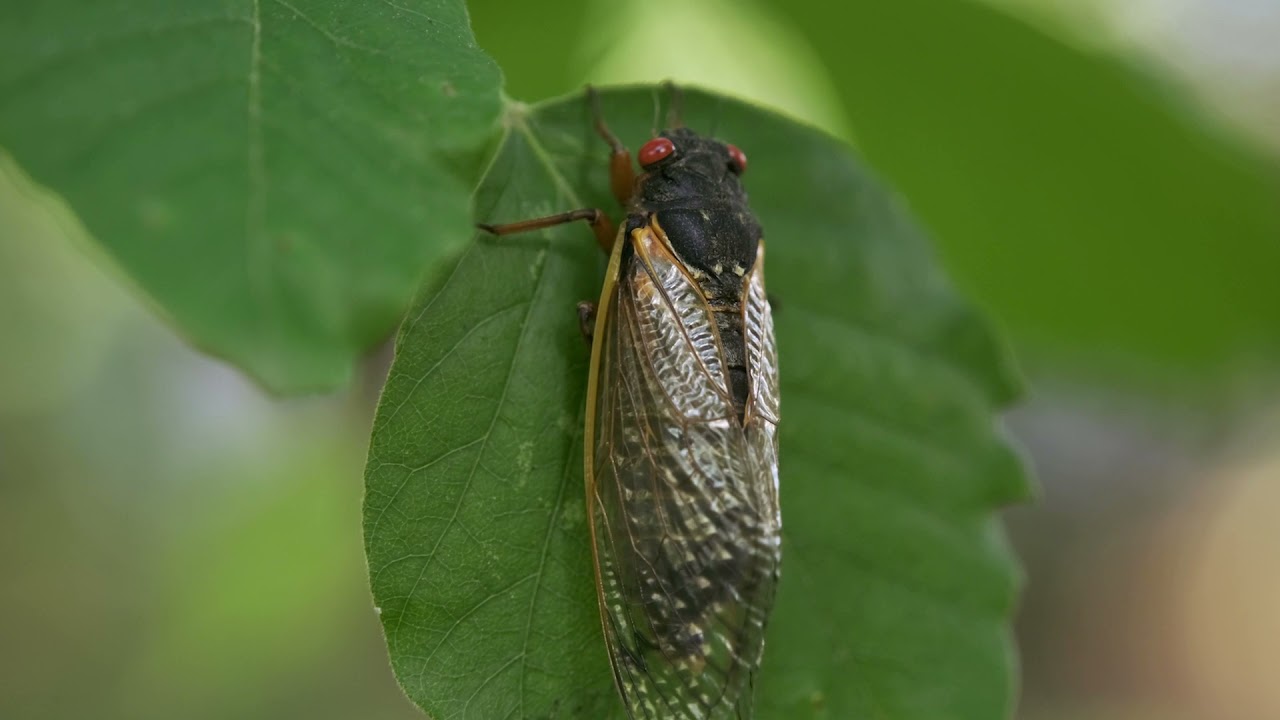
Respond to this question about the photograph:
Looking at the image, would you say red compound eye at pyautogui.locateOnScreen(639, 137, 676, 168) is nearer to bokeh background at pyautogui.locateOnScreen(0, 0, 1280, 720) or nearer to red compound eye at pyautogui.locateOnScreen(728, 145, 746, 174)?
red compound eye at pyautogui.locateOnScreen(728, 145, 746, 174)

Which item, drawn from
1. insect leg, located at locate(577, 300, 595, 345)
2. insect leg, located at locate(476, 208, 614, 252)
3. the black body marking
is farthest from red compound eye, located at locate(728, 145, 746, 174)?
insect leg, located at locate(577, 300, 595, 345)

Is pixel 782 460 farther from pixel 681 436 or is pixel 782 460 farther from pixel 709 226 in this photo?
pixel 709 226

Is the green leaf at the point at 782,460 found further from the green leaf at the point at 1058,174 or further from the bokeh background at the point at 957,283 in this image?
Result: the green leaf at the point at 1058,174

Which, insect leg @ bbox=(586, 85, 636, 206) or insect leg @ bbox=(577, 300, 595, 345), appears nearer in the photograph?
insect leg @ bbox=(577, 300, 595, 345)

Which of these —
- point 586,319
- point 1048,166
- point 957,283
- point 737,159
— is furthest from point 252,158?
point 1048,166

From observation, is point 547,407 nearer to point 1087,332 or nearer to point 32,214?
point 1087,332
